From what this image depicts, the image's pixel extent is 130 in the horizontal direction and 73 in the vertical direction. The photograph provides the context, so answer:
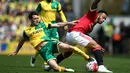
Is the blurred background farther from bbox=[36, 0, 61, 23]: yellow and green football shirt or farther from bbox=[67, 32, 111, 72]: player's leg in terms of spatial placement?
bbox=[67, 32, 111, 72]: player's leg

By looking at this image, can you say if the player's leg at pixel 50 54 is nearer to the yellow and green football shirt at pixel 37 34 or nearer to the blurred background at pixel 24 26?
the yellow and green football shirt at pixel 37 34

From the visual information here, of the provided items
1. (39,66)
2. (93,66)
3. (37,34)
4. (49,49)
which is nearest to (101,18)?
(93,66)

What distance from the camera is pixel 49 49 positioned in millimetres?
14836

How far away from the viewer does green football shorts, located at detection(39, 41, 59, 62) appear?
1482 centimetres

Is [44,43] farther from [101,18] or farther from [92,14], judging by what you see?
[101,18]

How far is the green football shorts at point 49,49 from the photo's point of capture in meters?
14.8

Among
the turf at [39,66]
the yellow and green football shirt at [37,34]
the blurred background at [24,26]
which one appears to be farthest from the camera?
the blurred background at [24,26]

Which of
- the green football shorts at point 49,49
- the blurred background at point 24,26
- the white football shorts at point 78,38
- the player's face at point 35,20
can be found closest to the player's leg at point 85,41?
the white football shorts at point 78,38

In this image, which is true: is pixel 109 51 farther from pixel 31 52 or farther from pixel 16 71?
pixel 16 71

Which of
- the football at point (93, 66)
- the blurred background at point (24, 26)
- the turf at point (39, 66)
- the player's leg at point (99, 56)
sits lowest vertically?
the blurred background at point (24, 26)

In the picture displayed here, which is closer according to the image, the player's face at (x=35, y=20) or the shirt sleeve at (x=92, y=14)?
the player's face at (x=35, y=20)

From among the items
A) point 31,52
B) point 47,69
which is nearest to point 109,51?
point 31,52

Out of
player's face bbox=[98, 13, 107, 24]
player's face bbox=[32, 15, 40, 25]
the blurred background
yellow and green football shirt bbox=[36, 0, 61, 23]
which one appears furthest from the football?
the blurred background

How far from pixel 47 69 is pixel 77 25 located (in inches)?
58.5
